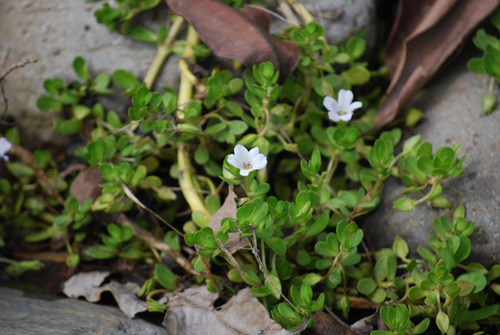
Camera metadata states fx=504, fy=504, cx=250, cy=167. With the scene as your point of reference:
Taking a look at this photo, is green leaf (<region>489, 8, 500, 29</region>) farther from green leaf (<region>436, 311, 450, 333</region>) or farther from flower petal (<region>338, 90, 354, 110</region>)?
green leaf (<region>436, 311, 450, 333</region>)

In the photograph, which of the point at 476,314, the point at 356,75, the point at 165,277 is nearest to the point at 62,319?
the point at 165,277

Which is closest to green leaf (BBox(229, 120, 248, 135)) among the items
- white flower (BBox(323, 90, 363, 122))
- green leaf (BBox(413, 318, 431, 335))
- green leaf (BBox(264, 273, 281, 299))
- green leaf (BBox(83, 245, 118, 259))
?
white flower (BBox(323, 90, 363, 122))

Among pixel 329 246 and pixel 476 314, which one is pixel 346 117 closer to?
pixel 329 246

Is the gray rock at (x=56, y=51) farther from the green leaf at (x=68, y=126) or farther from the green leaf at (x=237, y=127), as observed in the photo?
the green leaf at (x=237, y=127)

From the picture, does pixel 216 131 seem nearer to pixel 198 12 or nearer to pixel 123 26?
pixel 198 12

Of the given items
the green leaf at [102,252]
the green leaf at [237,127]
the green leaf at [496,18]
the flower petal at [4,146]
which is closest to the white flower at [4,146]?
the flower petal at [4,146]

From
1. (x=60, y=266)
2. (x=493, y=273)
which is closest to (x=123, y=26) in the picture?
(x=60, y=266)

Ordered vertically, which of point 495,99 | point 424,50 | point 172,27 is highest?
point 172,27
